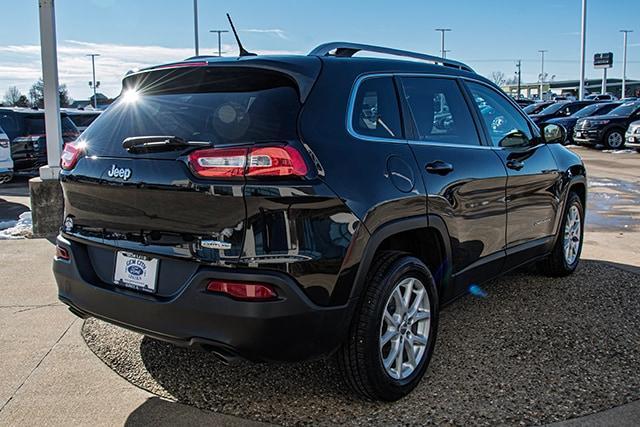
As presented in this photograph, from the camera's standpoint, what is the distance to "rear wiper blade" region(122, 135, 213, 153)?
2787mm

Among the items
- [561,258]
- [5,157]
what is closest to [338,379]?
[561,258]

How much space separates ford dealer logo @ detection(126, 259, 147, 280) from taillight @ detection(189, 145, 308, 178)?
0.55 metres

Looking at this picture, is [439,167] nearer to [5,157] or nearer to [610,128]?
[5,157]

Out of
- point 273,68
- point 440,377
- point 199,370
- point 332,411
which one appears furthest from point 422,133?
point 199,370

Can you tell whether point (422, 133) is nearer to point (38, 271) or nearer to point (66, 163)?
point (66, 163)

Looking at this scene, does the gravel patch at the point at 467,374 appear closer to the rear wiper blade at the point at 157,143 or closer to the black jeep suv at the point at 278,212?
the black jeep suv at the point at 278,212

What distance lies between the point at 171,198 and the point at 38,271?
359 centimetres

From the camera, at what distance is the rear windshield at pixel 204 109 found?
2.77 meters

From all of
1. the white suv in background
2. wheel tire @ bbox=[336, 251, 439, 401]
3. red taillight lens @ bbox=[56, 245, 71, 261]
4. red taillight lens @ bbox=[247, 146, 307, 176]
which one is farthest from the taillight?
the white suv in background

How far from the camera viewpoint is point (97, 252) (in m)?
3.12

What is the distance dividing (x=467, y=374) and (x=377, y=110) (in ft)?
5.20

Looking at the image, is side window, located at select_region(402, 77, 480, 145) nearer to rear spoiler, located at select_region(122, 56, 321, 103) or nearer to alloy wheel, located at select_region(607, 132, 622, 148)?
rear spoiler, located at select_region(122, 56, 321, 103)

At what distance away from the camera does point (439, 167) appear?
3.50m

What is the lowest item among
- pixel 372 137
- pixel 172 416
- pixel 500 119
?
pixel 172 416
